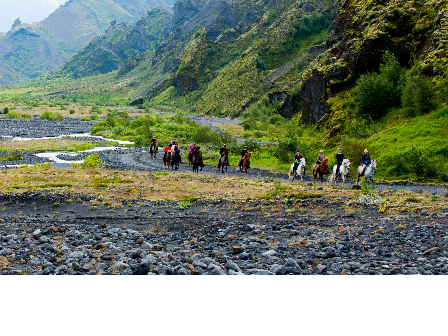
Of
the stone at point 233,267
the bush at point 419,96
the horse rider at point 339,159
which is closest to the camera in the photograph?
the stone at point 233,267

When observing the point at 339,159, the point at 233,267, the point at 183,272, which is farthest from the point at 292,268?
the point at 339,159

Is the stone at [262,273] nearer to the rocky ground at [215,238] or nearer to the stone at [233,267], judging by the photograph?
the rocky ground at [215,238]

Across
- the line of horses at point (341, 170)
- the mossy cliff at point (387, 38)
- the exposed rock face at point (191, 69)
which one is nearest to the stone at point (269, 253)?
the line of horses at point (341, 170)

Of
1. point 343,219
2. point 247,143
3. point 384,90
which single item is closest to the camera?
point 343,219

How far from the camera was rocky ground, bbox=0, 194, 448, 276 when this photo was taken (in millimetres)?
8398

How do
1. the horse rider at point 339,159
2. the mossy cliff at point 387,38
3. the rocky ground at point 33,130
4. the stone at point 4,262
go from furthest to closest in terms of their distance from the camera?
1. the rocky ground at point 33,130
2. the mossy cliff at point 387,38
3. the horse rider at point 339,159
4. the stone at point 4,262

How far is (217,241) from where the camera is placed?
1232 centimetres

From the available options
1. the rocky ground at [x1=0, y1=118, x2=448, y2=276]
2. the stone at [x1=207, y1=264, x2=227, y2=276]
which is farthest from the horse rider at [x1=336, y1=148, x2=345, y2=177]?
the stone at [x1=207, y1=264, x2=227, y2=276]

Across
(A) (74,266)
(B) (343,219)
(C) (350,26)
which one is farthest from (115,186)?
(C) (350,26)

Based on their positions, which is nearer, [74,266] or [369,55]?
[74,266]

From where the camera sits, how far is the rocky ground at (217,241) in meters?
8.40
